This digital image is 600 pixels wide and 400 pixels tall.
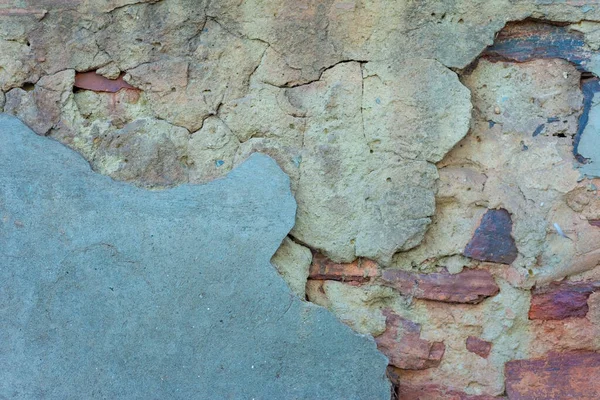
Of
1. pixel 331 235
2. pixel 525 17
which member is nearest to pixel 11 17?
pixel 331 235

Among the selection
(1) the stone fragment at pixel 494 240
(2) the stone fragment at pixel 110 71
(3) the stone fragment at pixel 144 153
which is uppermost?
(2) the stone fragment at pixel 110 71

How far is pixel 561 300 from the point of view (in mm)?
2006

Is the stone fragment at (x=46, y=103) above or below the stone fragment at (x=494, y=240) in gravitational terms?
above

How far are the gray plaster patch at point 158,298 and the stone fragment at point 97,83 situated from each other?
0.24 m

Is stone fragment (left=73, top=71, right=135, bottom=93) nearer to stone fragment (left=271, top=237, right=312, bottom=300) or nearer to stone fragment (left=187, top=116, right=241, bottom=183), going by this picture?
stone fragment (left=187, top=116, right=241, bottom=183)

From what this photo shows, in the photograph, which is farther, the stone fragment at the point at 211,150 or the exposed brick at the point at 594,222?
the stone fragment at the point at 211,150

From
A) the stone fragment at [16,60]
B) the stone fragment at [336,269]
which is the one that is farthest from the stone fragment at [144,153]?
the stone fragment at [336,269]

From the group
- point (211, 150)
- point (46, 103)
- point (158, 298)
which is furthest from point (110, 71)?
point (158, 298)

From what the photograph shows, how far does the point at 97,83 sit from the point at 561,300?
5.01 feet

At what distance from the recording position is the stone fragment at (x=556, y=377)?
2.00 metres

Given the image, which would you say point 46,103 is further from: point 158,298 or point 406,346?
point 406,346

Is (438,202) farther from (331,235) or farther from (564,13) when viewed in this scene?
(564,13)

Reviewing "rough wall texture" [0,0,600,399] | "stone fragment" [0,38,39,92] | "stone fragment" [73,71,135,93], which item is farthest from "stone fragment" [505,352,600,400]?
"stone fragment" [0,38,39,92]

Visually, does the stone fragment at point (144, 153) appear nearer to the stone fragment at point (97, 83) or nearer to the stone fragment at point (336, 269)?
the stone fragment at point (97, 83)
